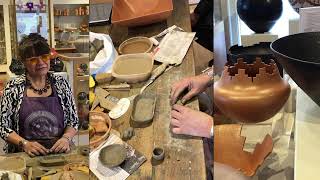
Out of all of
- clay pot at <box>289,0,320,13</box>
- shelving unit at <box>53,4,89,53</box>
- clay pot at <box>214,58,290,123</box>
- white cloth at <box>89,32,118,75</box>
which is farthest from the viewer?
clay pot at <box>289,0,320,13</box>

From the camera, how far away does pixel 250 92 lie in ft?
2.71

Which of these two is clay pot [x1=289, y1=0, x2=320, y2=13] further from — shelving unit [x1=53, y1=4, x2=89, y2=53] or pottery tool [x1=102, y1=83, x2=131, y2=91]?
shelving unit [x1=53, y1=4, x2=89, y2=53]

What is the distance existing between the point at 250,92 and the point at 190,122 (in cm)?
14

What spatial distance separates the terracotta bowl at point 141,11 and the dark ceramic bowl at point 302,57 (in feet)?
2.07

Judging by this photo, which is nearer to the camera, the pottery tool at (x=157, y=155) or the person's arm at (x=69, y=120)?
the person's arm at (x=69, y=120)

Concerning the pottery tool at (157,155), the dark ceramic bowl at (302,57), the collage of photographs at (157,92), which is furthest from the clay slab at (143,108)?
the dark ceramic bowl at (302,57)

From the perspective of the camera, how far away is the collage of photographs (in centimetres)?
50

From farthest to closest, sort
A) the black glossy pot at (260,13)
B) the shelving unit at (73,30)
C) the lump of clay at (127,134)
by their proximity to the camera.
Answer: the black glossy pot at (260,13), the lump of clay at (127,134), the shelving unit at (73,30)

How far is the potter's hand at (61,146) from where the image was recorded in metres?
0.53

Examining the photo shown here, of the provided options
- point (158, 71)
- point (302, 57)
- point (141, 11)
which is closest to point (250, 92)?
point (302, 57)

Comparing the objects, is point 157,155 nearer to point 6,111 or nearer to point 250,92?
point 250,92

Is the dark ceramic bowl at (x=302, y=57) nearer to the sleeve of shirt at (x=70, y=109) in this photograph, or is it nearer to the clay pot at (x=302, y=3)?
the sleeve of shirt at (x=70, y=109)

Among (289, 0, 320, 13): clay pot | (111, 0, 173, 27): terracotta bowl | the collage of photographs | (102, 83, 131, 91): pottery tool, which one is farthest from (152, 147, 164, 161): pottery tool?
(289, 0, 320, 13): clay pot

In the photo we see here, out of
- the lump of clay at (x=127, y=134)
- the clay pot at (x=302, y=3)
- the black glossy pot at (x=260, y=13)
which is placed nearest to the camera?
the lump of clay at (x=127, y=134)
